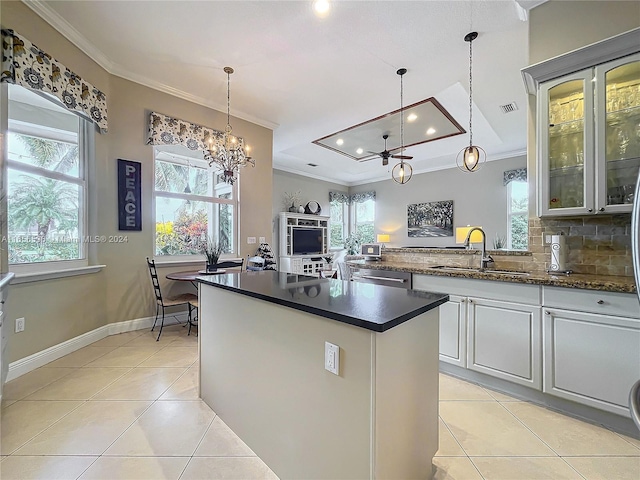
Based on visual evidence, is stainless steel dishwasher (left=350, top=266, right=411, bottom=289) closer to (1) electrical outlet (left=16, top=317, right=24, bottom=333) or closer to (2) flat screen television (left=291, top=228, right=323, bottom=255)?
(1) electrical outlet (left=16, top=317, right=24, bottom=333)

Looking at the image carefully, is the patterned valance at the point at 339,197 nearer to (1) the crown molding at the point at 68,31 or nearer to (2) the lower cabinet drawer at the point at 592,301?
(1) the crown molding at the point at 68,31

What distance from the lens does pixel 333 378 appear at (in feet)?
3.67

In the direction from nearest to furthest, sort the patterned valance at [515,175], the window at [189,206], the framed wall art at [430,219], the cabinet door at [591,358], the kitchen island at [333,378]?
the kitchen island at [333,378] < the cabinet door at [591,358] < the window at [189,206] < the patterned valance at [515,175] < the framed wall art at [430,219]

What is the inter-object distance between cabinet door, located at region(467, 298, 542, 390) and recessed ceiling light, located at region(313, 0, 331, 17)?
2691 millimetres

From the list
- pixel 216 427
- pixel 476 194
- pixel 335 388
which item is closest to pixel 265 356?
pixel 335 388

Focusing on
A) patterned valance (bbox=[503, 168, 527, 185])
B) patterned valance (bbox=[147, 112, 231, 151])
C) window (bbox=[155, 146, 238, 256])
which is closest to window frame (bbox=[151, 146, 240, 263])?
window (bbox=[155, 146, 238, 256])

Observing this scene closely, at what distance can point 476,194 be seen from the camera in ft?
21.5

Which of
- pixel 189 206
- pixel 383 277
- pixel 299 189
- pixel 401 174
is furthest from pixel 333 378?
pixel 299 189

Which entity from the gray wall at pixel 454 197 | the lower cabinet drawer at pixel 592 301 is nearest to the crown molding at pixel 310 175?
the gray wall at pixel 454 197

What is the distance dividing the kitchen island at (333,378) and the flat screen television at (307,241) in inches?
205

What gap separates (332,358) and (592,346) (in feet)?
5.92

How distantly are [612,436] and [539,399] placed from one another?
0.38m

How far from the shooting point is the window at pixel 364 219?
28.0ft

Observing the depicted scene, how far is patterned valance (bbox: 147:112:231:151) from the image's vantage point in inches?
140
